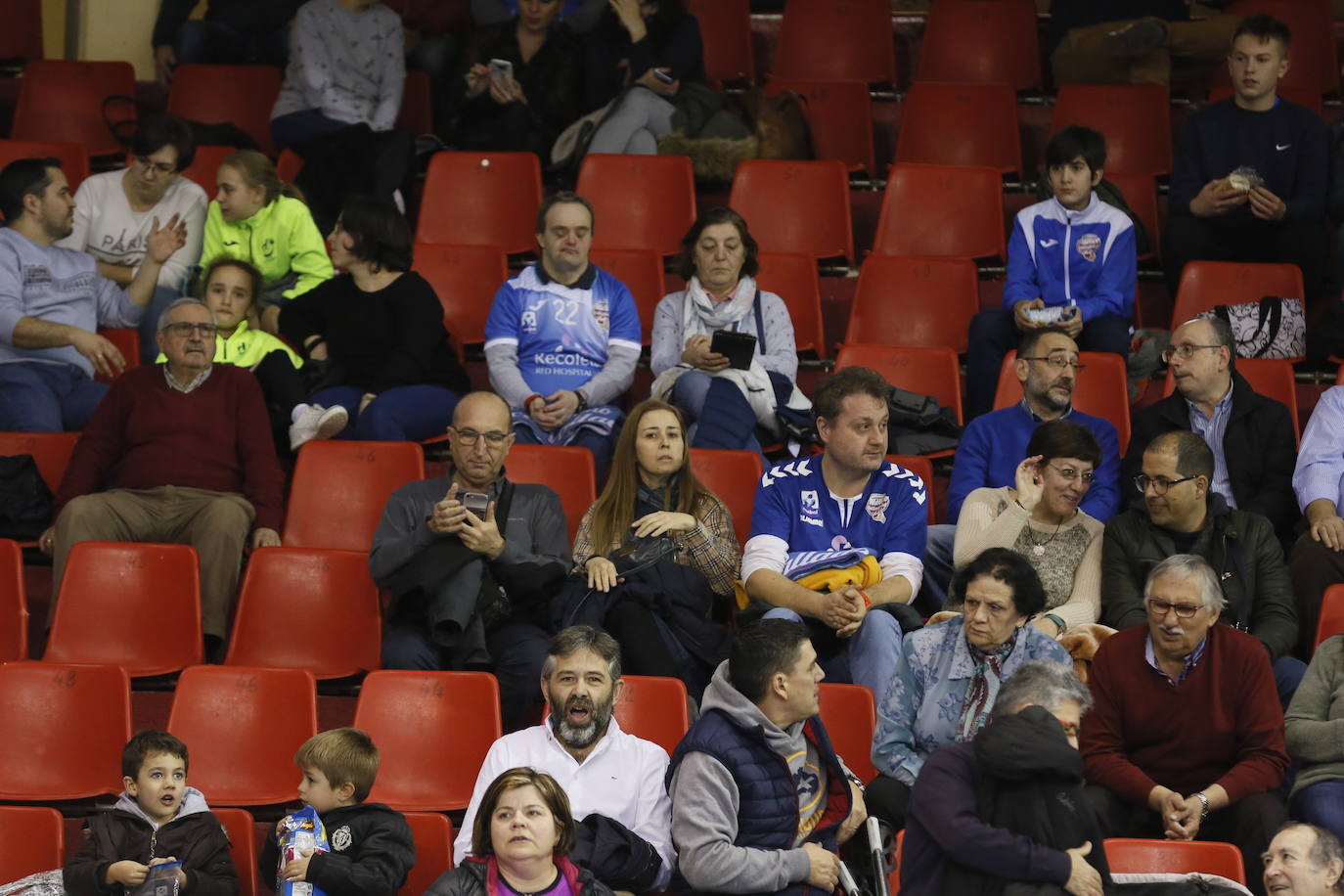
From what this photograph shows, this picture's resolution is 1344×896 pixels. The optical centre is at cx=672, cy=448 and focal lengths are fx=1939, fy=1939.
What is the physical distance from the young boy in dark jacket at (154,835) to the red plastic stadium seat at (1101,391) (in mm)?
2663

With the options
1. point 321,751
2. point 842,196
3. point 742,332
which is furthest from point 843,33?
point 321,751

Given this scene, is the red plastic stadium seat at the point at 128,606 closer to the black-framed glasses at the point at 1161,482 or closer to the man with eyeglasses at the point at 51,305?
the man with eyeglasses at the point at 51,305

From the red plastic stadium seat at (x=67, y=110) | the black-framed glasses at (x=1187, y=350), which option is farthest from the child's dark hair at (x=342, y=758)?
the red plastic stadium seat at (x=67, y=110)

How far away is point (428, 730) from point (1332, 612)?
2.15 metres

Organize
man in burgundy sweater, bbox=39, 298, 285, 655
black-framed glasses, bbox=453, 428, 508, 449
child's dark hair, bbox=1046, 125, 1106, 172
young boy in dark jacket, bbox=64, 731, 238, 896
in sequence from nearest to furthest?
young boy in dark jacket, bbox=64, 731, 238, 896
black-framed glasses, bbox=453, 428, 508, 449
man in burgundy sweater, bbox=39, 298, 285, 655
child's dark hair, bbox=1046, 125, 1106, 172

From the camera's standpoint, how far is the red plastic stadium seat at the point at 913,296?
6277mm

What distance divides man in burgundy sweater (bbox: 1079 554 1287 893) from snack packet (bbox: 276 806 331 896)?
1620 mm

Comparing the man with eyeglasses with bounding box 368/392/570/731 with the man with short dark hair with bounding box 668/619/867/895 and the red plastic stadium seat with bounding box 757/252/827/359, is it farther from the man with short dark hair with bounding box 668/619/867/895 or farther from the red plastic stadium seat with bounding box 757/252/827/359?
the red plastic stadium seat with bounding box 757/252/827/359

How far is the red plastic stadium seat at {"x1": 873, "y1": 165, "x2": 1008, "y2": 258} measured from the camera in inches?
262

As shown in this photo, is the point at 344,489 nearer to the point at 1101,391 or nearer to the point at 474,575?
the point at 474,575

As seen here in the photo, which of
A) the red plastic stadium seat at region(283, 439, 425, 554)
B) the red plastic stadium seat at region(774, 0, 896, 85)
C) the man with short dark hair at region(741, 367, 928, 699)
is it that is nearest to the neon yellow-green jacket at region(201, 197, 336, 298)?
the red plastic stadium seat at region(283, 439, 425, 554)

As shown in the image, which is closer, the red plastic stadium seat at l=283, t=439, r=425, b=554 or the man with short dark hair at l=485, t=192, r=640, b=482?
the red plastic stadium seat at l=283, t=439, r=425, b=554

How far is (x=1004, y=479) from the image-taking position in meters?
5.21

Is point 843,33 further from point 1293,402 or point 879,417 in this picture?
point 879,417
